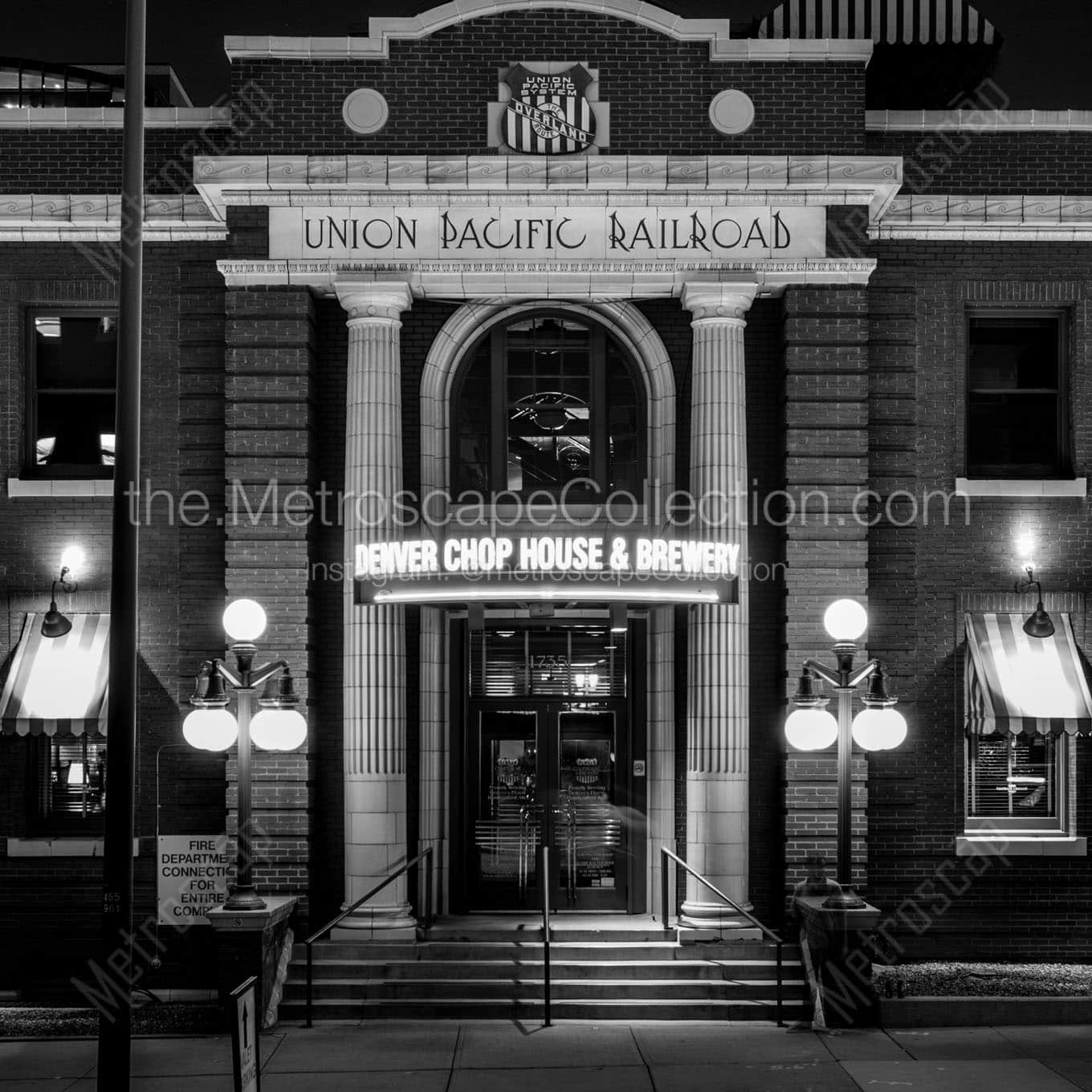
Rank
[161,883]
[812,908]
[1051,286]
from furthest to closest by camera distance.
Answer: [1051,286] → [161,883] → [812,908]

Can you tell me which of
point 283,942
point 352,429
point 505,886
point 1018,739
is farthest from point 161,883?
point 1018,739

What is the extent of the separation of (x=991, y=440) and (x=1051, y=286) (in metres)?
2.03

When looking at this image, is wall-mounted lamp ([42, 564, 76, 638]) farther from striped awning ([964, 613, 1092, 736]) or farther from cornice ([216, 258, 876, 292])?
striped awning ([964, 613, 1092, 736])

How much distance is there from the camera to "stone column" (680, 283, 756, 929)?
632 inches

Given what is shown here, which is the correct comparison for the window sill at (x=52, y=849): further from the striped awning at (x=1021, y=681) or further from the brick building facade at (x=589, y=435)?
the striped awning at (x=1021, y=681)

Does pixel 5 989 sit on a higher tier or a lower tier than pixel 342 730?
lower

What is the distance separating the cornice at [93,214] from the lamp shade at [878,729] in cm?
963

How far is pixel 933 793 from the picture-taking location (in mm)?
16859

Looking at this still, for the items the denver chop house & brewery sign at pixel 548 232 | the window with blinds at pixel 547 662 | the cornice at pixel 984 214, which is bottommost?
the window with blinds at pixel 547 662

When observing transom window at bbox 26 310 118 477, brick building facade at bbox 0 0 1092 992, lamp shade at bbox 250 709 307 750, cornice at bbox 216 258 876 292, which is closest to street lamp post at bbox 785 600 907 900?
brick building facade at bbox 0 0 1092 992

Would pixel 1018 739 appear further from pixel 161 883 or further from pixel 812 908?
pixel 161 883

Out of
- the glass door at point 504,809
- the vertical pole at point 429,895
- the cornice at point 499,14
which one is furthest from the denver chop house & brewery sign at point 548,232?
the vertical pole at point 429,895

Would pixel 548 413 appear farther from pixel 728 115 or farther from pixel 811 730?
pixel 811 730

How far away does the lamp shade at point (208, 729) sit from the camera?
1388 centimetres
